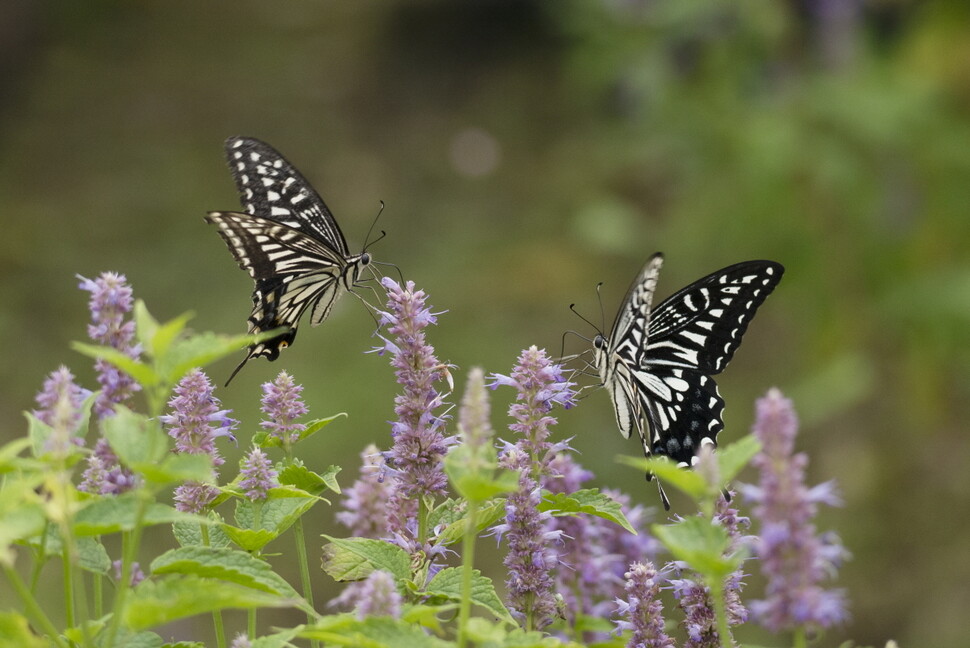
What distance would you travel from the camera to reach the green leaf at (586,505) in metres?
1.67

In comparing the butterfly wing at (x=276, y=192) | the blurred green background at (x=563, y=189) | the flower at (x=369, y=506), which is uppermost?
the blurred green background at (x=563, y=189)

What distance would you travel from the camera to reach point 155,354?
51.8 inches

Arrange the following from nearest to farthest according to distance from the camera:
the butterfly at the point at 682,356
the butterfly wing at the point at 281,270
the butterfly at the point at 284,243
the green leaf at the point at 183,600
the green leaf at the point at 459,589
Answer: the green leaf at the point at 183,600, the green leaf at the point at 459,589, the butterfly at the point at 682,356, the butterfly wing at the point at 281,270, the butterfly at the point at 284,243

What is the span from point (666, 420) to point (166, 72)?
9.16 m

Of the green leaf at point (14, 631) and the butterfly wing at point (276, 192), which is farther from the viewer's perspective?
the butterfly wing at point (276, 192)

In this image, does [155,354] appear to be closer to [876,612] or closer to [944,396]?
[876,612]

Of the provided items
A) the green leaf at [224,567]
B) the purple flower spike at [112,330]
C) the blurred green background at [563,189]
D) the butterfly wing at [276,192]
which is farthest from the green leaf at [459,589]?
the blurred green background at [563,189]

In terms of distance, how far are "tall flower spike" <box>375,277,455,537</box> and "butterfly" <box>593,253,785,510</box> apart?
928 millimetres

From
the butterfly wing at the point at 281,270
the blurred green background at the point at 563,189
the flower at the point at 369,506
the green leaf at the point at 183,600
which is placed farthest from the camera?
the blurred green background at the point at 563,189

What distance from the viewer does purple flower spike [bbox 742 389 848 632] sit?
1243 mm

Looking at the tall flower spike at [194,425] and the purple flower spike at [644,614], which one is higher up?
the tall flower spike at [194,425]

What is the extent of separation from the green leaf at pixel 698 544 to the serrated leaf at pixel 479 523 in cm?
40

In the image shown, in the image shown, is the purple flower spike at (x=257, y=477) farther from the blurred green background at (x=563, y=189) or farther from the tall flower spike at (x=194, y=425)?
the blurred green background at (x=563, y=189)

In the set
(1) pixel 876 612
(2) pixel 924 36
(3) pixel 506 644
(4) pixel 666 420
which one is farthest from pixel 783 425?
(2) pixel 924 36
